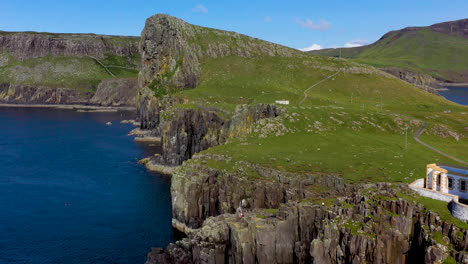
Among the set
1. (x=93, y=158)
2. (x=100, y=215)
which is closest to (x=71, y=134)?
(x=93, y=158)

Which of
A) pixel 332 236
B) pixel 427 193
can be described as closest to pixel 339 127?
pixel 427 193

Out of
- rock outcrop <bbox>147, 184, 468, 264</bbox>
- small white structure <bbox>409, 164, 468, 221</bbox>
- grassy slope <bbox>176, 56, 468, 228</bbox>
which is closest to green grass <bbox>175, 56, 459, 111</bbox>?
grassy slope <bbox>176, 56, 468, 228</bbox>

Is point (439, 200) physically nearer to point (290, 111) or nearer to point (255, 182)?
point (255, 182)

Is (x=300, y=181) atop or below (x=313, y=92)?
below

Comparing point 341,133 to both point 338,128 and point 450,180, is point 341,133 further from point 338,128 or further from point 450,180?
point 450,180

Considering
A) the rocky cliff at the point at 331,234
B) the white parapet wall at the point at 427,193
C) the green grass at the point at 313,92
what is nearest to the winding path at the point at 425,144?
the white parapet wall at the point at 427,193

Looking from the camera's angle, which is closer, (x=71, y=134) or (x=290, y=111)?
(x=290, y=111)

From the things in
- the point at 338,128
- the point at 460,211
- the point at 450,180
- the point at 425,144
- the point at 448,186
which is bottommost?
the point at 460,211
